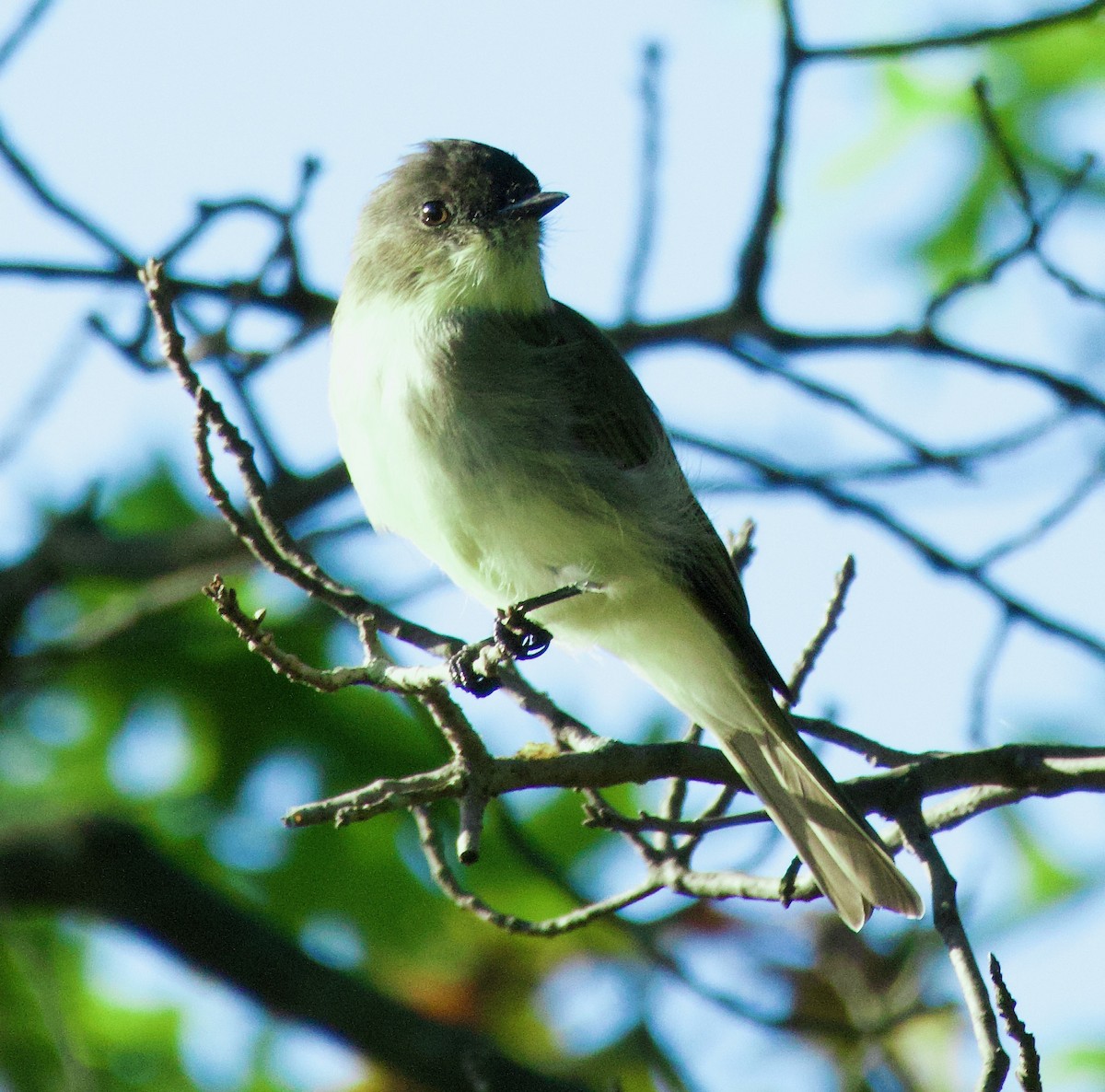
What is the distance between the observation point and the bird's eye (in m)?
4.91

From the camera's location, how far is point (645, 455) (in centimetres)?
469

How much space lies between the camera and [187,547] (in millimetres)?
5379

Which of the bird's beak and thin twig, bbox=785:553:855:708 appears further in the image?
the bird's beak

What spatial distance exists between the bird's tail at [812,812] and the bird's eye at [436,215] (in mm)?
1670

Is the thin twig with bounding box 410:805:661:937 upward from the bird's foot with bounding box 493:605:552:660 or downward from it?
downward

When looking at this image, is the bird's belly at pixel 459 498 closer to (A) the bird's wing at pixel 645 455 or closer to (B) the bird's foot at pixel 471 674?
(A) the bird's wing at pixel 645 455

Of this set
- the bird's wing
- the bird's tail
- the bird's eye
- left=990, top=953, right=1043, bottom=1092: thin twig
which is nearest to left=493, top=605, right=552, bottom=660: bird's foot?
the bird's tail

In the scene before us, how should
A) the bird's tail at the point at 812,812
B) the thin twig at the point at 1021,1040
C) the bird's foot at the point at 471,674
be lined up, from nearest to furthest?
the thin twig at the point at 1021,1040, the bird's foot at the point at 471,674, the bird's tail at the point at 812,812

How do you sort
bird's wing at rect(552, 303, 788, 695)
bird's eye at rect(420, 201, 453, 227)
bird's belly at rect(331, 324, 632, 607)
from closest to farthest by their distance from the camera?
bird's belly at rect(331, 324, 632, 607)
bird's wing at rect(552, 303, 788, 695)
bird's eye at rect(420, 201, 453, 227)

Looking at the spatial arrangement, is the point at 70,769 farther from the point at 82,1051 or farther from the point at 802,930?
the point at 802,930

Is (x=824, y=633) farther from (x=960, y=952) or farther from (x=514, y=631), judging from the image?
(x=960, y=952)

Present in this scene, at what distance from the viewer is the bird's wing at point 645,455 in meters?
4.51

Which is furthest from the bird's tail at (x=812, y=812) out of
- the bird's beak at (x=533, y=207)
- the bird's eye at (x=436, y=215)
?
the bird's eye at (x=436, y=215)

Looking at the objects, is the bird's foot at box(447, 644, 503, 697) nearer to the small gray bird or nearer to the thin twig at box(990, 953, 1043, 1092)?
the small gray bird
